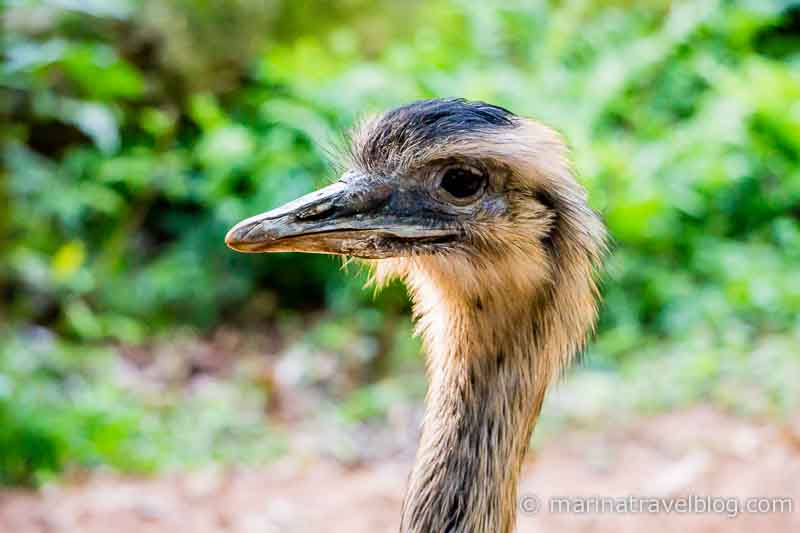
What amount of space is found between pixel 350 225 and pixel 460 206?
22 cm

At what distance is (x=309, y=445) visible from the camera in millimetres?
4133

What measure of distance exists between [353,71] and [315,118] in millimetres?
361

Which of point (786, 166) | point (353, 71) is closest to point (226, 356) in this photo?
point (353, 71)

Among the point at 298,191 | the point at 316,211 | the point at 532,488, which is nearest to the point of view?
the point at 316,211

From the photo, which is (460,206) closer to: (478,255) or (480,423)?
(478,255)

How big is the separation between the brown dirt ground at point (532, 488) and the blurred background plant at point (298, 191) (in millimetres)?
188

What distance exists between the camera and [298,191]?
4973 millimetres

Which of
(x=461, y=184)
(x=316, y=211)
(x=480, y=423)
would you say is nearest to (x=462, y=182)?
(x=461, y=184)

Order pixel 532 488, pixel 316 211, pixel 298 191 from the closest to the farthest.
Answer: pixel 316 211, pixel 532 488, pixel 298 191

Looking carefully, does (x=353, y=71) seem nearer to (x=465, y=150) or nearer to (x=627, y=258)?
(x=627, y=258)

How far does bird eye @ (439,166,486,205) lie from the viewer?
6.18 ft

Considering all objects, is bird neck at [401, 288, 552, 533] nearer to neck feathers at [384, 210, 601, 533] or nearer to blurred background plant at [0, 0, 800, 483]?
neck feathers at [384, 210, 601, 533]

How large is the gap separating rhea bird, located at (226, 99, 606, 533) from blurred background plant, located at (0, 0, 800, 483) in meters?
2.24

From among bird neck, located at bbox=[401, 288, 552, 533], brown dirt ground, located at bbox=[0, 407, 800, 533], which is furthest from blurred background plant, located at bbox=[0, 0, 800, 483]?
bird neck, located at bbox=[401, 288, 552, 533]
